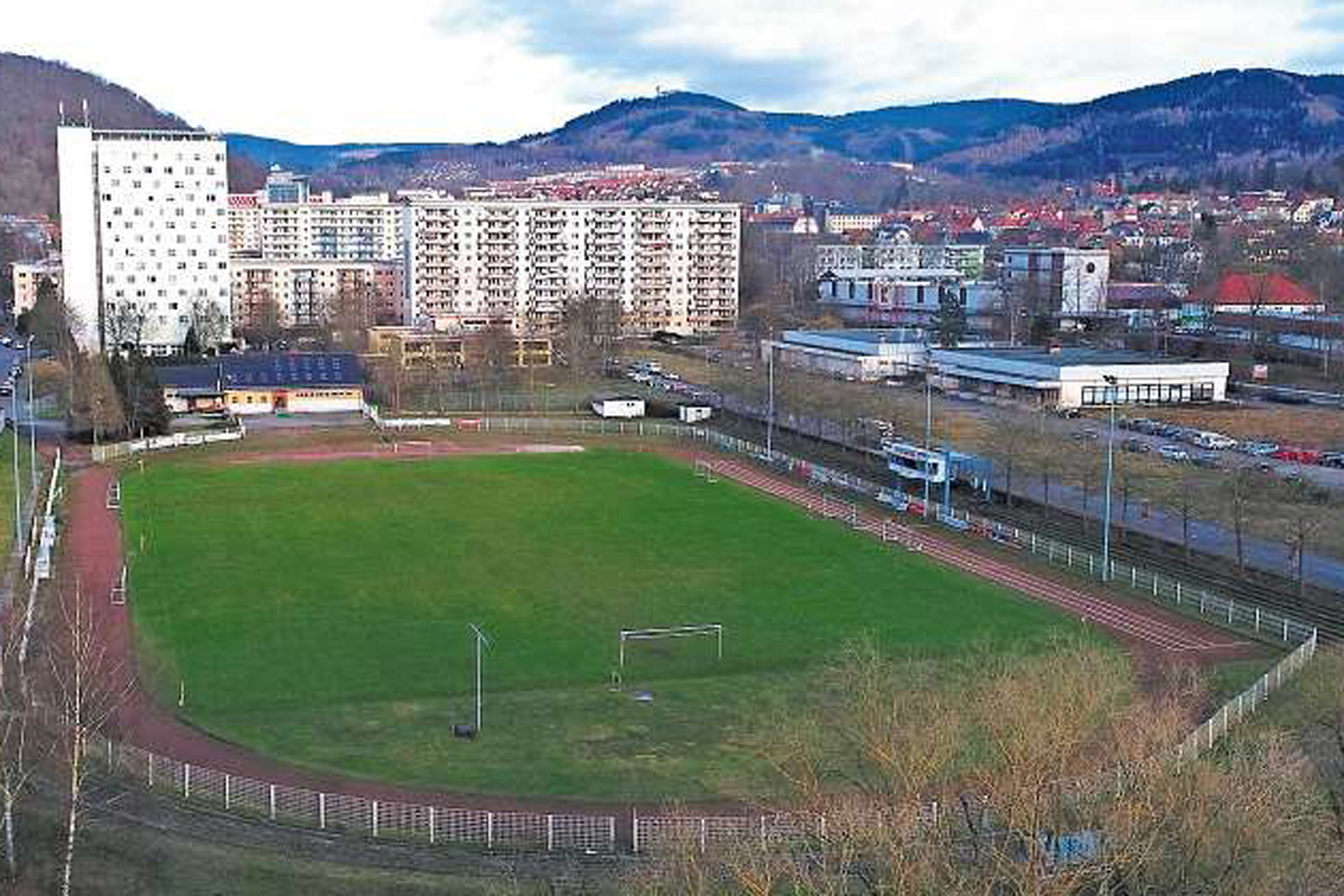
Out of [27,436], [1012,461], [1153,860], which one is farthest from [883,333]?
[1153,860]

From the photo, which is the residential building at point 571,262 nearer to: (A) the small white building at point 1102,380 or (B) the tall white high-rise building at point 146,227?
(B) the tall white high-rise building at point 146,227

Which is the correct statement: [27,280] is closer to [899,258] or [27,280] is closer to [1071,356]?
[1071,356]

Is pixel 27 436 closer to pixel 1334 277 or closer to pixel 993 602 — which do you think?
pixel 993 602

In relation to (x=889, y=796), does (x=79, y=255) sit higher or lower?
higher

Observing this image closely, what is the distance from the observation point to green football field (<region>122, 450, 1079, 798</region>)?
19469 mm

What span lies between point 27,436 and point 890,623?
3216cm

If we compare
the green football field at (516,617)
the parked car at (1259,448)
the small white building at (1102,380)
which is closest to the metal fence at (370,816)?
the green football field at (516,617)

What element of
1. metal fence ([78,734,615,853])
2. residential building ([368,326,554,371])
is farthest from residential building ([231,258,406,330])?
metal fence ([78,734,615,853])

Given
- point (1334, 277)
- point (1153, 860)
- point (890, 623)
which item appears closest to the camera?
point (1153, 860)

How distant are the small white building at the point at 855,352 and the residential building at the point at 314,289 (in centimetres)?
2469

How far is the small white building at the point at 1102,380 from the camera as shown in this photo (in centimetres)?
5453

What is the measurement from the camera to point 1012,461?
37.7 metres

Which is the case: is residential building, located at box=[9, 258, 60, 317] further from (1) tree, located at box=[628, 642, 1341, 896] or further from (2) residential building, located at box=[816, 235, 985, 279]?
(1) tree, located at box=[628, 642, 1341, 896]

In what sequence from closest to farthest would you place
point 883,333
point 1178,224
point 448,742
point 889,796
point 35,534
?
point 889,796, point 448,742, point 35,534, point 883,333, point 1178,224
